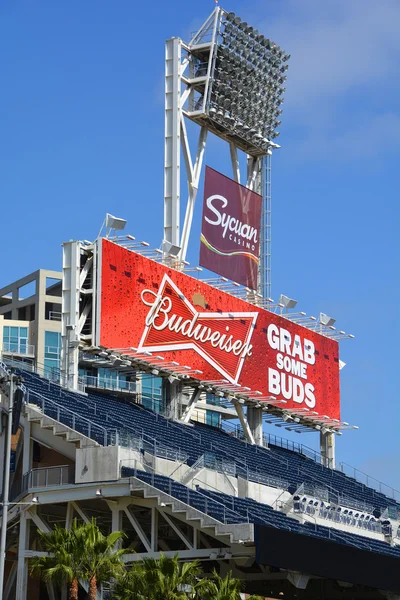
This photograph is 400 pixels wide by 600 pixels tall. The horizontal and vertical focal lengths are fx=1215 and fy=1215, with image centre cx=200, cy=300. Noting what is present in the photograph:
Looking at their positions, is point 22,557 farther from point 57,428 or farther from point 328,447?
point 328,447

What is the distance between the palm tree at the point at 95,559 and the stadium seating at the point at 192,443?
27.7ft

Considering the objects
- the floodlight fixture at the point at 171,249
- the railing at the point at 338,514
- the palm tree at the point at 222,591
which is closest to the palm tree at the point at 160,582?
the palm tree at the point at 222,591

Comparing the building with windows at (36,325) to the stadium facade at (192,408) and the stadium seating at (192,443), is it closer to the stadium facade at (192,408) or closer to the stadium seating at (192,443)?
the stadium facade at (192,408)

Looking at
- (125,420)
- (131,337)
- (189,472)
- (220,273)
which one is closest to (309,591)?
(189,472)

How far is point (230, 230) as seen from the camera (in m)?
61.8

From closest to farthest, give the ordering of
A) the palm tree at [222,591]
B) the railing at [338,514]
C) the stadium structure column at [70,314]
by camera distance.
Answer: the palm tree at [222,591] → the railing at [338,514] → the stadium structure column at [70,314]

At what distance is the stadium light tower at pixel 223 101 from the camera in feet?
196

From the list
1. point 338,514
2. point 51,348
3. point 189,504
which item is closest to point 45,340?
point 51,348

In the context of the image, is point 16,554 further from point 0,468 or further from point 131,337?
point 131,337

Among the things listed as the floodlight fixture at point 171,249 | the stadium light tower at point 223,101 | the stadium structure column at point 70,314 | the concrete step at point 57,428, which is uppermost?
the stadium light tower at point 223,101

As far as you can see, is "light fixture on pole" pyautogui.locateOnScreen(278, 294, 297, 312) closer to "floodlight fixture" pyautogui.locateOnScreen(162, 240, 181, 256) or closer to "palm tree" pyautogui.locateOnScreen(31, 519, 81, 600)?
"floodlight fixture" pyautogui.locateOnScreen(162, 240, 181, 256)

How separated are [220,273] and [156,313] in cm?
703

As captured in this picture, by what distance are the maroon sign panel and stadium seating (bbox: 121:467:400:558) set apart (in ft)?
57.0

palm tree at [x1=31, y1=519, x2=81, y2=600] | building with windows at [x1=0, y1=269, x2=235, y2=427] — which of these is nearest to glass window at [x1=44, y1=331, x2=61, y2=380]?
building with windows at [x1=0, y1=269, x2=235, y2=427]
